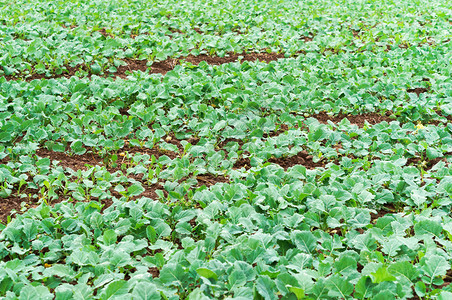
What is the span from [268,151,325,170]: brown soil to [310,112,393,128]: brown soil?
898 millimetres

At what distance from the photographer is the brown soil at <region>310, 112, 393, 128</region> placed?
5021 millimetres

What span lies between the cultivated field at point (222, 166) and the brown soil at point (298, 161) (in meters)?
0.02

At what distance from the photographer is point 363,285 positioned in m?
2.32

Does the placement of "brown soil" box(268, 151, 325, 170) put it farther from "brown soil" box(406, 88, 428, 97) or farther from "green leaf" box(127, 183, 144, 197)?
"brown soil" box(406, 88, 428, 97)

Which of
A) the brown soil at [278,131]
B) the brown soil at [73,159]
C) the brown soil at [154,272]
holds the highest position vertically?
the brown soil at [154,272]

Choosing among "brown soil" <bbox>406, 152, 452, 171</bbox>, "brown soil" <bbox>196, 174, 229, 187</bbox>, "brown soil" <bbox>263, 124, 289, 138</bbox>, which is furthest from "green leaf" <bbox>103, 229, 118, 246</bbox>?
"brown soil" <bbox>406, 152, 452, 171</bbox>

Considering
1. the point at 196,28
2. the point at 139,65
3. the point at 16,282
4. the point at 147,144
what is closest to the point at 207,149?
the point at 147,144

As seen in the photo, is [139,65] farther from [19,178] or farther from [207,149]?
[19,178]

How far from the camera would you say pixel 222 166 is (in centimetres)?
394

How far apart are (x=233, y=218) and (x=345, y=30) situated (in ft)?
20.3

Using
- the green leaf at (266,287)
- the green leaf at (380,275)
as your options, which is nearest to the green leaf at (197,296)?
the green leaf at (266,287)

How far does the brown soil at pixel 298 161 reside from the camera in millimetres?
4105

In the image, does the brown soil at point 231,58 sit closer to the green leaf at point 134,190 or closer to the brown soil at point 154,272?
the green leaf at point 134,190

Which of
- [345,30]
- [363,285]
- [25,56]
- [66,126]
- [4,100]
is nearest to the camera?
[363,285]
